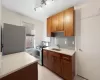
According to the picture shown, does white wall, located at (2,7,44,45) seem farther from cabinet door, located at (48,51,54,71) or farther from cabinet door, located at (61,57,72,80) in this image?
cabinet door, located at (61,57,72,80)

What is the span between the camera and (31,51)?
156 inches

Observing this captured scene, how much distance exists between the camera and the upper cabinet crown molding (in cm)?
244

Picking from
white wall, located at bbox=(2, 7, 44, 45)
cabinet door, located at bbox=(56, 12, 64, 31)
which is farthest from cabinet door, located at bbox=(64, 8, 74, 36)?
white wall, located at bbox=(2, 7, 44, 45)

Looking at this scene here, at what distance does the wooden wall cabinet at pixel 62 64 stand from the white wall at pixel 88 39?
16.1 inches

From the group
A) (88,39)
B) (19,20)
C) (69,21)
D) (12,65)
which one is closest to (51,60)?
(88,39)

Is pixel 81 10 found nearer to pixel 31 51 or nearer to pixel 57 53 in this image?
pixel 57 53

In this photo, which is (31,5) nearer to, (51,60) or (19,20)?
(19,20)

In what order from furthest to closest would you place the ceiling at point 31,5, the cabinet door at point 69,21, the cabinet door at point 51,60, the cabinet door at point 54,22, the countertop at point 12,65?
the cabinet door at point 54,22 < the cabinet door at point 51,60 < the cabinet door at point 69,21 < the ceiling at point 31,5 < the countertop at point 12,65

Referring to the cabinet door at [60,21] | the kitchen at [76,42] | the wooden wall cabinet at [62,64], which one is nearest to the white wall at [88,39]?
the kitchen at [76,42]

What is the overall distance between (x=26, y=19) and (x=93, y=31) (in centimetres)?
321

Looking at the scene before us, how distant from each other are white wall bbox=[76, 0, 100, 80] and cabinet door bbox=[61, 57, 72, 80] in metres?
0.58

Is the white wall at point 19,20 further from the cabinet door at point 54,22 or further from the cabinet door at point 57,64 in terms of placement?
the cabinet door at point 57,64

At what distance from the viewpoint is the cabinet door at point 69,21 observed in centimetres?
241

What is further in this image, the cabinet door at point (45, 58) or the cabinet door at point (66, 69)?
the cabinet door at point (45, 58)
